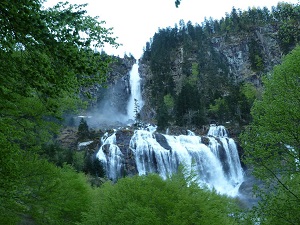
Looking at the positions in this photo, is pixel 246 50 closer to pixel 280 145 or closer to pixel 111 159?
pixel 111 159

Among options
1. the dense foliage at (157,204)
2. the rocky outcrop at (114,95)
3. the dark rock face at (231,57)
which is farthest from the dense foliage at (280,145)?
the rocky outcrop at (114,95)

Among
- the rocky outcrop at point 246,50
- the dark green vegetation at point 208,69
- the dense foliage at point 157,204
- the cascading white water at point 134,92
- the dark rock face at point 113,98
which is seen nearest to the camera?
the dense foliage at point 157,204

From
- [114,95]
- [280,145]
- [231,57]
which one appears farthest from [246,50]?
[280,145]

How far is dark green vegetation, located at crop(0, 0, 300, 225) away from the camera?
5215 mm

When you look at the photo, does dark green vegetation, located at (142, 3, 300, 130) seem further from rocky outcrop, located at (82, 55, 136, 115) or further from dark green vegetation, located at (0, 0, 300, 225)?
dark green vegetation, located at (0, 0, 300, 225)

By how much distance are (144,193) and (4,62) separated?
10490 millimetres

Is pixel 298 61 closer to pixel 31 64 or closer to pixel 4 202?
pixel 31 64

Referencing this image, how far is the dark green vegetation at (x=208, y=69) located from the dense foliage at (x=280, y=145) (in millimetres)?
58949

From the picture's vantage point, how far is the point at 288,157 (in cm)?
1205

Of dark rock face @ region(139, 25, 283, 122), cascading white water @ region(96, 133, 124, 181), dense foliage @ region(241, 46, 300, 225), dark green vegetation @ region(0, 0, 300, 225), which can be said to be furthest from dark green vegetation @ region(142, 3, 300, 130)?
dense foliage @ region(241, 46, 300, 225)

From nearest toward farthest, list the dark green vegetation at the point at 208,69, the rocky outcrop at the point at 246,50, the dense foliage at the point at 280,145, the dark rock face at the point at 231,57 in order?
1. the dense foliage at the point at 280,145
2. the dark green vegetation at the point at 208,69
3. the dark rock face at the point at 231,57
4. the rocky outcrop at the point at 246,50

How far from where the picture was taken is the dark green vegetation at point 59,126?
521cm

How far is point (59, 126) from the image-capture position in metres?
11.7

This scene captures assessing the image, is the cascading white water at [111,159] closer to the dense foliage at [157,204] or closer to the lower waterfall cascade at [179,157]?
the lower waterfall cascade at [179,157]
